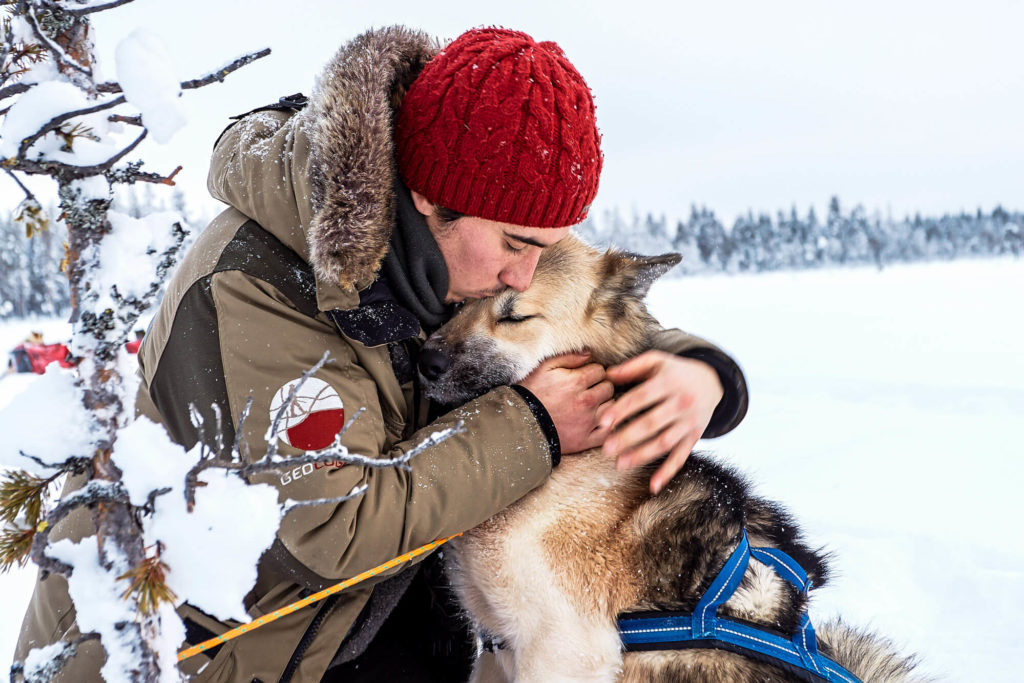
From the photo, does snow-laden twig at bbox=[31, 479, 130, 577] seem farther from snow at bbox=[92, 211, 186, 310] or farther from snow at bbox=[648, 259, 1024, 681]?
snow at bbox=[648, 259, 1024, 681]

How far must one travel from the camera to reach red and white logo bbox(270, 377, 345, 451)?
1387mm

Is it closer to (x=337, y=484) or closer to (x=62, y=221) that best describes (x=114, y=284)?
(x=62, y=221)

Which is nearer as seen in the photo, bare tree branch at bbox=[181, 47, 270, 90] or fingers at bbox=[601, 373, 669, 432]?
bare tree branch at bbox=[181, 47, 270, 90]

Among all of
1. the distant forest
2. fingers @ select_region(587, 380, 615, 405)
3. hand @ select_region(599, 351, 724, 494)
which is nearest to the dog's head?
fingers @ select_region(587, 380, 615, 405)

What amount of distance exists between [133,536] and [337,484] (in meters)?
0.57

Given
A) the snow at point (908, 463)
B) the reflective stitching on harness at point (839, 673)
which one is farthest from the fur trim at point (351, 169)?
the reflective stitching on harness at point (839, 673)

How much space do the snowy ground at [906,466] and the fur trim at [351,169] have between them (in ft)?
2.37

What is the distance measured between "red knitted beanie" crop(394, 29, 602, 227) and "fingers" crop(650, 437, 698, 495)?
747mm

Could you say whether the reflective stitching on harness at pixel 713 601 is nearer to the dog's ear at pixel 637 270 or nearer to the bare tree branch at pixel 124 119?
the dog's ear at pixel 637 270

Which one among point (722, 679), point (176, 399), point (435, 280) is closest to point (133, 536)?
point (176, 399)

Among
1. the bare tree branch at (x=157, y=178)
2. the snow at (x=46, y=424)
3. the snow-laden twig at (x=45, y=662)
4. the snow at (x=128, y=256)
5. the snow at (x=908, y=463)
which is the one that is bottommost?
the snow at (x=908, y=463)

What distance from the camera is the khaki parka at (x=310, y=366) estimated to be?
1.42 m

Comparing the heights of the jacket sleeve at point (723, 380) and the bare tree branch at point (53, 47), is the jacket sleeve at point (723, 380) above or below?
below

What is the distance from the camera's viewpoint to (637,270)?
2.37m
